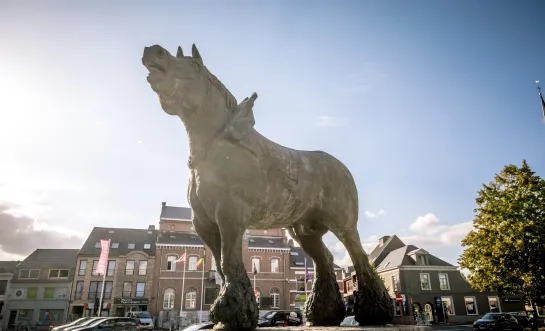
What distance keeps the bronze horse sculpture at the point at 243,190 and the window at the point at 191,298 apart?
38.3 m

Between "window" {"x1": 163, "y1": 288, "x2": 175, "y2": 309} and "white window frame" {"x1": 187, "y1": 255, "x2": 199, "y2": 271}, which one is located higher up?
"white window frame" {"x1": 187, "y1": 255, "x2": 199, "y2": 271}

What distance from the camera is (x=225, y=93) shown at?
338 centimetres

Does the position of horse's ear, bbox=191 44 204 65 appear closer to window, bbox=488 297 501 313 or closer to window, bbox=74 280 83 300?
window, bbox=74 280 83 300

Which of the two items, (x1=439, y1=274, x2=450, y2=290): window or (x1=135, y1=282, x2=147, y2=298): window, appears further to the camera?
(x1=135, y1=282, x2=147, y2=298): window

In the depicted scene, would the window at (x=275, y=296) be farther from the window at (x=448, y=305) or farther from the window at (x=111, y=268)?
the window at (x=111, y=268)

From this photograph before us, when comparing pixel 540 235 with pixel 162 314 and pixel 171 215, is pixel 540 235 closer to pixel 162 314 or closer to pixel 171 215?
pixel 162 314

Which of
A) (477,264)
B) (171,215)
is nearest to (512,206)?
(477,264)

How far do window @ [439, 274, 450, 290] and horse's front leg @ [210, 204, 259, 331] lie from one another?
41.9 m

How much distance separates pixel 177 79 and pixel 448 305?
43074 millimetres

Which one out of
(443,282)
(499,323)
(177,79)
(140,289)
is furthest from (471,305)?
(177,79)

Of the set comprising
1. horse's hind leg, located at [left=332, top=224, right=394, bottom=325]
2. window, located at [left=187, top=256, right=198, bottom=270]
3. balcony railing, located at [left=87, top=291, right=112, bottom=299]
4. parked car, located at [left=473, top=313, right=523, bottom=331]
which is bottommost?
parked car, located at [left=473, top=313, right=523, bottom=331]

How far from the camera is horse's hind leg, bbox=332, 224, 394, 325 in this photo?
3.79 m

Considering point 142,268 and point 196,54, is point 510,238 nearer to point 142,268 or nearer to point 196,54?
point 196,54

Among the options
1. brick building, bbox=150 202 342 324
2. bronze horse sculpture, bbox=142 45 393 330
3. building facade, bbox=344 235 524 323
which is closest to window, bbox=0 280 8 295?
brick building, bbox=150 202 342 324
